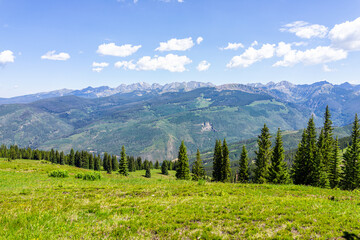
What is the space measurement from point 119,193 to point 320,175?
48444 millimetres

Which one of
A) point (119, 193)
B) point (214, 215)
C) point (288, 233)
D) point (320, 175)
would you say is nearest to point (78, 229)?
point (214, 215)

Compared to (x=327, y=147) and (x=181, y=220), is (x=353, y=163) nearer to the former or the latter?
(x=327, y=147)

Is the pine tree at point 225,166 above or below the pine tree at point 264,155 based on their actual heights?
below

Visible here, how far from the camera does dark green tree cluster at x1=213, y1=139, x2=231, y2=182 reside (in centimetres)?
6675

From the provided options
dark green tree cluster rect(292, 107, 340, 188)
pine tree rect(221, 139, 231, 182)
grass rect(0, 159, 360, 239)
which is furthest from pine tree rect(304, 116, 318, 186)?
grass rect(0, 159, 360, 239)

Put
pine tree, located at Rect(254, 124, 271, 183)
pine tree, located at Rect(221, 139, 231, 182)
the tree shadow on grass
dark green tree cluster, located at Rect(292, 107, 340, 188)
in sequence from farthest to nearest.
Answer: pine tree, located at Rect(221, 139, 231, 182), pine tree, located at Rect(254, 124, 271, 183), dark green tree cluster, located at Rect(292, 107, 340, 188), the tree shadow on grass

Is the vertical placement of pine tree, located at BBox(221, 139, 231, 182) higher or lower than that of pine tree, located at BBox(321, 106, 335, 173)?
lower

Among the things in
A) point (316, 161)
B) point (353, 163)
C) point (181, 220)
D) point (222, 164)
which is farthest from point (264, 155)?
point (181, 220)

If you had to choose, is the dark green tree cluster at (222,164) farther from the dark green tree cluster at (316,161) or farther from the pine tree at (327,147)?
the pine tree at (327,147)

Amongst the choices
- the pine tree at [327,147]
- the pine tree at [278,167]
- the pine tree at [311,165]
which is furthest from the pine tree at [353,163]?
the pine tree at [278,167]

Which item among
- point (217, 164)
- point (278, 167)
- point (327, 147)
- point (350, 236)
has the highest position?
point (350, 236)

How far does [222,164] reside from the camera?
6744cm

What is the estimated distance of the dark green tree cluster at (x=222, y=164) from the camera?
6675 cm

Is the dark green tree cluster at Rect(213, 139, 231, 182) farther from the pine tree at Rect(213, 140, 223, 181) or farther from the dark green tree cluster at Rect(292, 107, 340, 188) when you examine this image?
the dark green tree cluster at Rect(292, 107, 340, 188)
